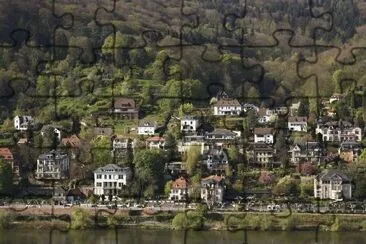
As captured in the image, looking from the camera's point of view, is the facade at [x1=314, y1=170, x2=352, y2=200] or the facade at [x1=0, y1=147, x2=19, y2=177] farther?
the facade at [x1=0, y1=147, x2=19, y2=177]

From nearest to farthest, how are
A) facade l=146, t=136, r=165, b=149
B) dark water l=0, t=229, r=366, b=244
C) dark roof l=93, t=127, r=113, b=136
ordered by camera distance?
dark water l=0, t=229, r=366, b=244
facade l=146, t=136, r=165, b=149
dark roof l=93, t=127, r=113, b=136

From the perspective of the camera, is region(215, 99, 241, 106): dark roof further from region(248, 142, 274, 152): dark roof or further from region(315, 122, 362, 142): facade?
region(248, 142, 274, 152): dark roof

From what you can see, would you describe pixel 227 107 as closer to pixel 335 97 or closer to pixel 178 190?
pixel 335 97

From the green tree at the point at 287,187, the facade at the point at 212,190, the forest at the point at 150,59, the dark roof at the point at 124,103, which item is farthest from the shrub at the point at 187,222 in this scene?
the dark roof at the point at 124,103

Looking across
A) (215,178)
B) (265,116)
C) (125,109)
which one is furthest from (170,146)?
(265,116)

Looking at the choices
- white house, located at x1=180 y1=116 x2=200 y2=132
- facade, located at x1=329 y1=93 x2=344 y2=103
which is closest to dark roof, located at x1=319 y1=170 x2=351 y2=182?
white house, located at x1=180 y1=116 x2=200 y2=132

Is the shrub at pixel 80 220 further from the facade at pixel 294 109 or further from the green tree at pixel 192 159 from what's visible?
the facade at pixel 294 109

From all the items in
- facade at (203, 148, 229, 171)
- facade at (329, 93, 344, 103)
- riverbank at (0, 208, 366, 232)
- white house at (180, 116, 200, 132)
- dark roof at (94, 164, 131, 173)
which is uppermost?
facade at (329, 93, 344, 103)
